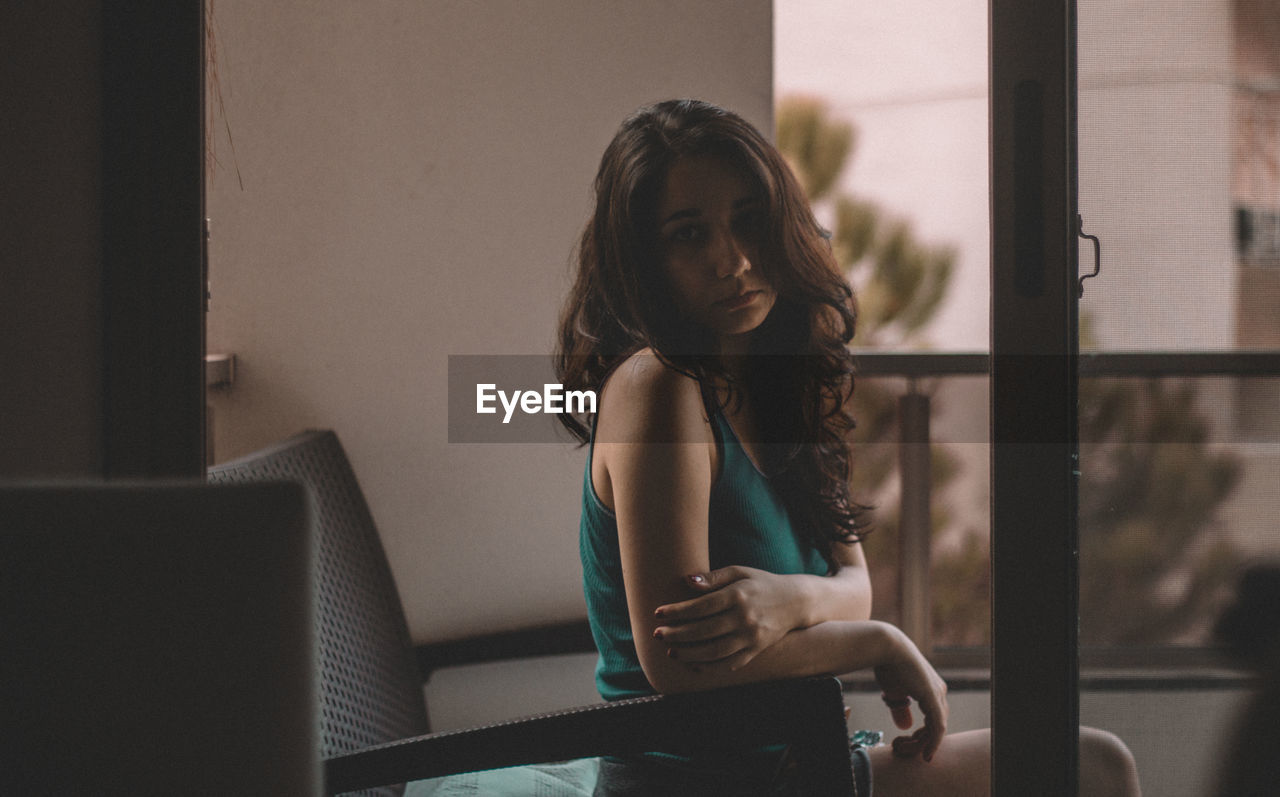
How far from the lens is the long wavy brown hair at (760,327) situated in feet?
3.47

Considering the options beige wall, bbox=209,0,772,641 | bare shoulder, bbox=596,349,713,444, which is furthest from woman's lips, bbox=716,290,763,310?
beige wall, bbox=209,0,772,641

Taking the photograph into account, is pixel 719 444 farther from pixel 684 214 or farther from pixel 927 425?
pixel 927 425

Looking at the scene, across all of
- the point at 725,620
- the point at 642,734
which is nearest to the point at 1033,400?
the point at 725,620

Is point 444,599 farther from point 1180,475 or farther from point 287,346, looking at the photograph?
point 1180,475

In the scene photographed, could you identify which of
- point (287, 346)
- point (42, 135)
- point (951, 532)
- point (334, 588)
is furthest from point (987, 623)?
point (42, 135)

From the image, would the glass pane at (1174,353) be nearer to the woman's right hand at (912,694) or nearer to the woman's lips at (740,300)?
the woman's right hand at (912,694)

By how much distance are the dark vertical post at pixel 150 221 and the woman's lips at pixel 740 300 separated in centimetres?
62

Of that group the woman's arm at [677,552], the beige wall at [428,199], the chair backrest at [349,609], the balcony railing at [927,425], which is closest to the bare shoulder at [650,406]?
the woman's arm at [677,552]

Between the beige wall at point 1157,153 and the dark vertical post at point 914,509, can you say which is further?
the dark vertical post at point 914,509

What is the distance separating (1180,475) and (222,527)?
1.06 metres

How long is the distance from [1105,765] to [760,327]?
0.67m

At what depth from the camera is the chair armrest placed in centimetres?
88

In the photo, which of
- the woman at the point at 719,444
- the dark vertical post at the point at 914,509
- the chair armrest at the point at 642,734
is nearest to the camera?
the chair armrest at the point at 642,734

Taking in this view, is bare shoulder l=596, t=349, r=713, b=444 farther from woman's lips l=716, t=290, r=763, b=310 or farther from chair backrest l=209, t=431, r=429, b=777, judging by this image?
chair backrest l=209, t=431, r=429, b=777
